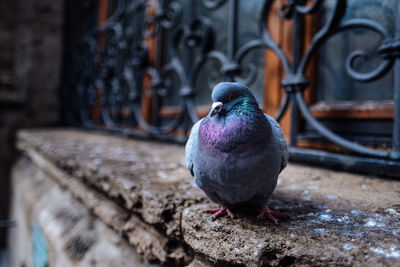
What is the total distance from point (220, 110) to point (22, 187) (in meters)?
2.34

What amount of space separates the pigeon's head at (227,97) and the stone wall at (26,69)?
3.24m

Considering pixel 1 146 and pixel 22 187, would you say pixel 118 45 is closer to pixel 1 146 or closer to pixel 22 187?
pixel 22 187

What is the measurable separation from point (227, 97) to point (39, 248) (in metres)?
1.81

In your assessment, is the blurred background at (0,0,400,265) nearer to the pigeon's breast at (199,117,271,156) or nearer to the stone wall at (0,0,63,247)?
the stone wall at (0,0,63,247)

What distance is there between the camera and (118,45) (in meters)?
2.44

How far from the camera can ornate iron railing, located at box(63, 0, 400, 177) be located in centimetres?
102

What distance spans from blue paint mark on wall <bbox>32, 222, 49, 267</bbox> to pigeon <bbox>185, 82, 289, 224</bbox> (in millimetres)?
1488

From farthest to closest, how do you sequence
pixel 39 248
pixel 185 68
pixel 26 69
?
pixel 26 69, pixel 185 68, pixel 39 248

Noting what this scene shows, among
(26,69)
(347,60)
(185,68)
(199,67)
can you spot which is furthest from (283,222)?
(26,69)

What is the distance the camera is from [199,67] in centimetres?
163

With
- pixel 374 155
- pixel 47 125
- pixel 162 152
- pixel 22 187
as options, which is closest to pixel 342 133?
pixel 374 155

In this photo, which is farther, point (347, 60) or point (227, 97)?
point (347, 60)

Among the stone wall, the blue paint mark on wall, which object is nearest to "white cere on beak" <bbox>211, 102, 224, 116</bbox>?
the blue paint mark on wall

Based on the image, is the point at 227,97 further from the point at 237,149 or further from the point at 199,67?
the point at 199,67
